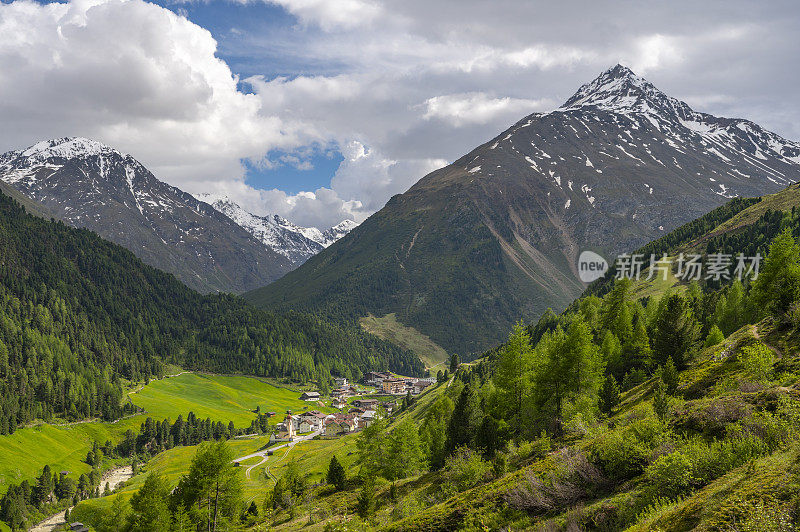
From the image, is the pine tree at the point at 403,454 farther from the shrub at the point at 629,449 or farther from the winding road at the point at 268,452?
the winding road at the point at 268,452

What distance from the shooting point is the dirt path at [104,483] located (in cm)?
10625

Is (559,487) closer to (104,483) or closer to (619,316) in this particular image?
(619,316)

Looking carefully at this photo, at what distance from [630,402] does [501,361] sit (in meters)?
13.1

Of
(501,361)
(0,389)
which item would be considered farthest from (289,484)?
(0,389)

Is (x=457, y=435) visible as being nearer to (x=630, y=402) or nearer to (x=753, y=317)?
(x=630, y=402)

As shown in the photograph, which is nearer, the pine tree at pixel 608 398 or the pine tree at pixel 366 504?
the pine tree at pixel 366 504

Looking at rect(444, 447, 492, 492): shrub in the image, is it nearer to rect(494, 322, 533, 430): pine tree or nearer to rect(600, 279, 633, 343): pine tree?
rect(494, 322, 533, 430): pine tree

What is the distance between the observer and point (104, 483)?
5374 inches

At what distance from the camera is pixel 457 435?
162 ft

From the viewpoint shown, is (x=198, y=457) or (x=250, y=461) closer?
(x=198, y=457)

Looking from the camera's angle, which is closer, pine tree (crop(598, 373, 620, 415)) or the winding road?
pine tree (crop(598, 373, 620, 415))

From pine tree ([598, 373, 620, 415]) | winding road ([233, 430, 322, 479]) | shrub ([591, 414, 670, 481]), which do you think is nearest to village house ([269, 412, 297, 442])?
winding road ([233, 430, 322, 479])

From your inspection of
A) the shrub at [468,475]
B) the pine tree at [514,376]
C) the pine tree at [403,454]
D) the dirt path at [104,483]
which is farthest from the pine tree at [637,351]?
the dirt path at [104,483]

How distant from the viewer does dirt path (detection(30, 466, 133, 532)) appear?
106 m
